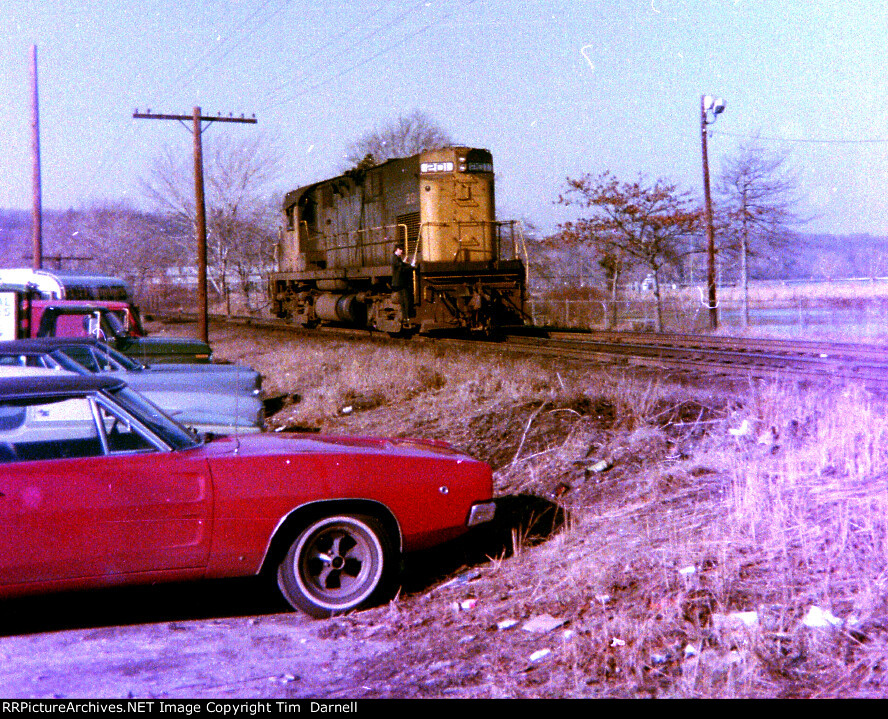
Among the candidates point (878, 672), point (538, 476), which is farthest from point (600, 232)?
point (878, 672)

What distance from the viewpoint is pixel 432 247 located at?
1912cm

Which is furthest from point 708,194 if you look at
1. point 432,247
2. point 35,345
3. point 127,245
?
point 127,245

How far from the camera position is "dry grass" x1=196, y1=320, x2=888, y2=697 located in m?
3.73

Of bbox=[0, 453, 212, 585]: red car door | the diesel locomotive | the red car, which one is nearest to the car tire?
the red car

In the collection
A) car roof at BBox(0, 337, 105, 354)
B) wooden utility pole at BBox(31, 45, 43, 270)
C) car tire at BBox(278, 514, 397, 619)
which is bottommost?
car tire at BBox(278, 514, 397, 619)

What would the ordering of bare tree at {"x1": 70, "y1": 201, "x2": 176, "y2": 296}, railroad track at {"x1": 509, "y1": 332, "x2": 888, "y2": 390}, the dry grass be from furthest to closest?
bare tree at {"x1": 70, "y1": 201, "x2": 176, "y2": 296}
railroad track at {"x1": 509, "y1": 332, "x2": 888, "y2": 390}
the dry grass

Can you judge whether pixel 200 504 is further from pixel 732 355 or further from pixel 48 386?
pixel 732 355

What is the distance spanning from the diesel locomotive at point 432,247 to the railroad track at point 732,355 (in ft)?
3.03

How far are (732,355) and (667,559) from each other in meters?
9.31

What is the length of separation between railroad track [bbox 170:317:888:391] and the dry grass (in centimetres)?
164

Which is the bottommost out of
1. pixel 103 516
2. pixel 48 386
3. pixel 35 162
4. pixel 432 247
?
pixel 103 516

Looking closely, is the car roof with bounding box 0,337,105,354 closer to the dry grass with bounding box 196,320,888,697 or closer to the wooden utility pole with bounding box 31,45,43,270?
the dry grass with bounding box 196,320,888,697
